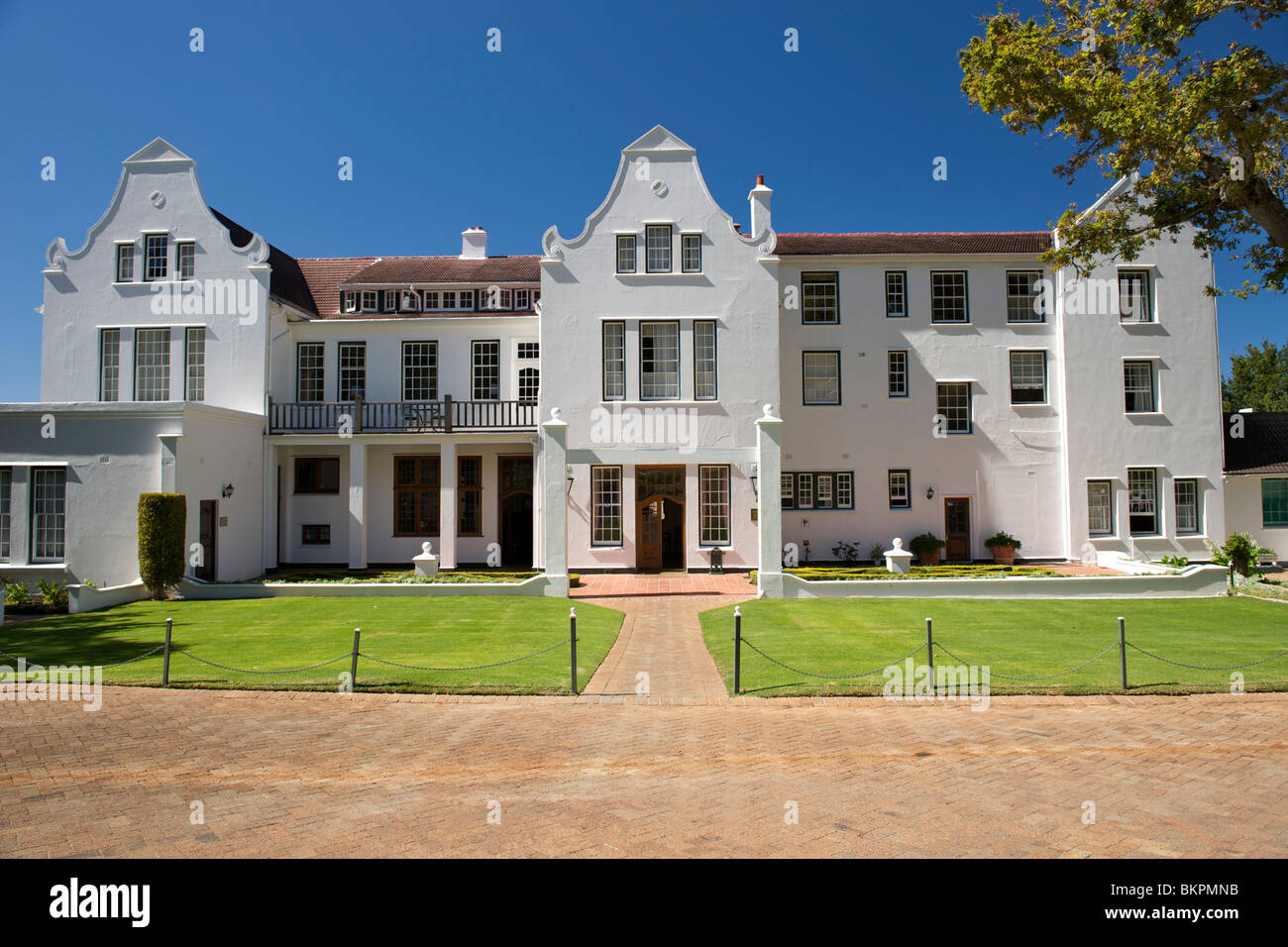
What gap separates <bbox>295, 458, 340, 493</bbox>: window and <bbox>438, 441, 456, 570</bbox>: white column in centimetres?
425

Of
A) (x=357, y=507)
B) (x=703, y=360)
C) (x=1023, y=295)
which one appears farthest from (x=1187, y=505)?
(x=357, y=507)

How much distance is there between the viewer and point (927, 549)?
82.2ft

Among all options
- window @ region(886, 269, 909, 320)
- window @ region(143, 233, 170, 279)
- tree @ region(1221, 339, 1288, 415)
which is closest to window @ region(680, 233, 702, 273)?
window @ region(886, 269, 909, 320)

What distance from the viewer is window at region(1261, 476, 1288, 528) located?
26625mm

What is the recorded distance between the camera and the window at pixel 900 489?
26.0 meters

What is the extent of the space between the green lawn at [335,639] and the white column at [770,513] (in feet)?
13.1

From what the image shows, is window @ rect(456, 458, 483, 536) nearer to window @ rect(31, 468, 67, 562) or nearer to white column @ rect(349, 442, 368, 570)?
white column @ rect(349, 442, 368, 570)

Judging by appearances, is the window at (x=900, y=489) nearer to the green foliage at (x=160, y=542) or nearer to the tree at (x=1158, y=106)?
the tree at (x=1158, y=106)

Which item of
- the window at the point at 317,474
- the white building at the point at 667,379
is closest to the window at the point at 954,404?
the white building at the point at 667,379

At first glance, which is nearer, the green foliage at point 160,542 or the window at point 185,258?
the green foliage at point 160,542

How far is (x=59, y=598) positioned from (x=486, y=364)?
44.4ft

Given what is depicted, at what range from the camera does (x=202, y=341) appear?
24703mm

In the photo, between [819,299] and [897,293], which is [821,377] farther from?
[897,293]
